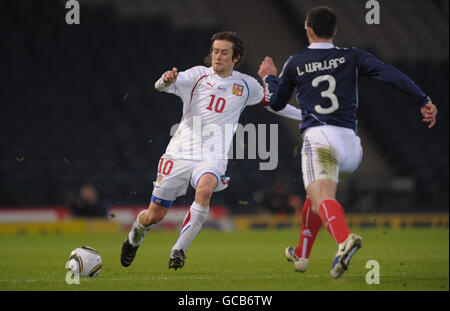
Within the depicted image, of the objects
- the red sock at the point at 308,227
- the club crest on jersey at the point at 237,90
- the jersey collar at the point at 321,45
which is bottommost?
the red sock at the point at 308,227

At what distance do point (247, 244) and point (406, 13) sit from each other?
17993mm

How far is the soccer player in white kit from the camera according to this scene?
6840mm

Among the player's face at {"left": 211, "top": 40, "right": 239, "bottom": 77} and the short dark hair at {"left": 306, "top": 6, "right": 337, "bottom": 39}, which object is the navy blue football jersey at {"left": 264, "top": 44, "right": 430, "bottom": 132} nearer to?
the short dark hair at {"left": 306, "top": 6, "right": 337, "bottom": 39}

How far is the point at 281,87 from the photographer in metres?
5.77

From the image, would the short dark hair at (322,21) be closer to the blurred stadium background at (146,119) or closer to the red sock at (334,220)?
the red sock at (334,220)

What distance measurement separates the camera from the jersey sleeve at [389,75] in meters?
5.38

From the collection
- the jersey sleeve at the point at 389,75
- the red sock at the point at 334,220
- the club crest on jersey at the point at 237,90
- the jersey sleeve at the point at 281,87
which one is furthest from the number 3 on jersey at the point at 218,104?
the red sock at the point at 334,220

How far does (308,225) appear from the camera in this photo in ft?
21.2

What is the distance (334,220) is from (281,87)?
1.18 m

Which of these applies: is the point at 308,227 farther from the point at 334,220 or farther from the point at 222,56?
the point at 222,56

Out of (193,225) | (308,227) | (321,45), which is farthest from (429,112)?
(193,225)

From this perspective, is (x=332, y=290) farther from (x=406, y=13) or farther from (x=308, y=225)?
(x=406, y=13)

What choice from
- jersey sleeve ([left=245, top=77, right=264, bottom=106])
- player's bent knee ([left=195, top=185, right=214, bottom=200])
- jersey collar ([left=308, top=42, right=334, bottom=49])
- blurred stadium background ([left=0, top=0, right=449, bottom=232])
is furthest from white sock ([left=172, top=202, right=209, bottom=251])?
blurred stadium background ([left=0, top=0, right=449, bottom=232])

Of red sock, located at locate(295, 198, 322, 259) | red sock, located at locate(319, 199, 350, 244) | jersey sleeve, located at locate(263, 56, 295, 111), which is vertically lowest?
red sock, located at locate(319, 199, 350, 244)
